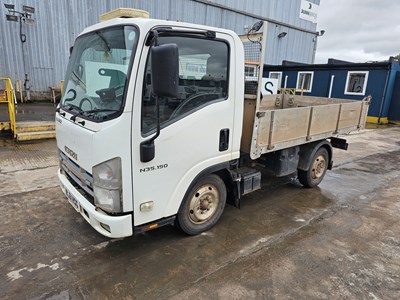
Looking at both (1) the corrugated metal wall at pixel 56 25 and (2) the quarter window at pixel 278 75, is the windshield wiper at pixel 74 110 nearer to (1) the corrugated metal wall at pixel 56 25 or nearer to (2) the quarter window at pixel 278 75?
(1) the corrugated metal wall at pixel 56 25

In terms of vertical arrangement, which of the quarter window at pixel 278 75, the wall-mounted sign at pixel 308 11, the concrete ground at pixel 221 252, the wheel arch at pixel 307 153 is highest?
the wall-mounted sign at pixel 308 11

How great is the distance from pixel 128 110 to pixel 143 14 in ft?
3.32

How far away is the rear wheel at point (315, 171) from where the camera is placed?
4980 mm

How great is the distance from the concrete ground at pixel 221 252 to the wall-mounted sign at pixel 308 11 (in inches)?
879

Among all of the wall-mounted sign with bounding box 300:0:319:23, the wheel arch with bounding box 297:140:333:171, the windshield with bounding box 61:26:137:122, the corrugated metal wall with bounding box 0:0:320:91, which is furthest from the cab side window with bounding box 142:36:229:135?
the wall-mounted sign with bounding box 300:0:319:23

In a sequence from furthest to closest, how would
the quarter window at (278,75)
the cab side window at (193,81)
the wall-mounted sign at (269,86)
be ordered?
the quarter window at (278,75) → the wall-mounted sign at (269,86) → the cab side window at (193,81)

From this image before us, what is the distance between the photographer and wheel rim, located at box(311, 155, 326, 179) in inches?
199

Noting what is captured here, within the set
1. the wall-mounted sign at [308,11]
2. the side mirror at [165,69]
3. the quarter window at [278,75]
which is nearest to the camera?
the side mirror at [165,69]

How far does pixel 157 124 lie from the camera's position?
2.40 metres

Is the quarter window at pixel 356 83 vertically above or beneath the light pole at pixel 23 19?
beneath

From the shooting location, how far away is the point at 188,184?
3.00 metres

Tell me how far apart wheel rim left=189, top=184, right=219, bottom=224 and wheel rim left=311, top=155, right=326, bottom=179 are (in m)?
2.45

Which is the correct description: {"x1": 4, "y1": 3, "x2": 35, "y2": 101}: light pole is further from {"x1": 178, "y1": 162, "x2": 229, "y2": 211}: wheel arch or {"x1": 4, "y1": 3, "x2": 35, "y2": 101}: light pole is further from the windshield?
{"x1": 178, "y1": 162, "x2": 229, "y2": 211}: wheel arch

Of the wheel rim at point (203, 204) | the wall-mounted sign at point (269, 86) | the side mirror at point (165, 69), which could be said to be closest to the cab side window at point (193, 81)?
the side mirror at point (165, 69)
